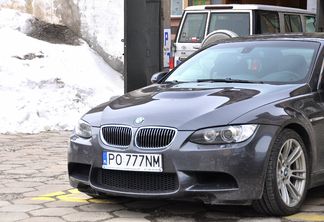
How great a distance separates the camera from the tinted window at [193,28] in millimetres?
13898

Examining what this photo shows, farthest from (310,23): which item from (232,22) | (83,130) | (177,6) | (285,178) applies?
(83,130)

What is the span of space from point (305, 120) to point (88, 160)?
1.88m

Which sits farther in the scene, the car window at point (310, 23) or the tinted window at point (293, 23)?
the car window at point (310, 23)

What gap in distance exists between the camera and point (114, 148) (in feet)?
17.3

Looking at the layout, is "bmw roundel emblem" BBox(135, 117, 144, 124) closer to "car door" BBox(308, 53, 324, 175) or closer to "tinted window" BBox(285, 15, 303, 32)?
"car door" BBox(308, 53, 324, 175)

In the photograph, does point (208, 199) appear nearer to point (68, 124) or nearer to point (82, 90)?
point (68, 124)

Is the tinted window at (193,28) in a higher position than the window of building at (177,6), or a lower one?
lower

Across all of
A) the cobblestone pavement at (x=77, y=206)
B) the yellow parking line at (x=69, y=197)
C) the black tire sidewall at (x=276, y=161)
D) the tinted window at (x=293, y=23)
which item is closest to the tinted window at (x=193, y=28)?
the tinted window at (x=293, y=23)

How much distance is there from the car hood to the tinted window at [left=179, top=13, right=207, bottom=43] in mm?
8007

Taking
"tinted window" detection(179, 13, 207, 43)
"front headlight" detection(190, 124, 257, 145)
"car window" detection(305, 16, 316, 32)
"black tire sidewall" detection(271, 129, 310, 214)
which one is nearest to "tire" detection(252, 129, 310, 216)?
"black tire sidewall" detection(271, 129, 310, 214)

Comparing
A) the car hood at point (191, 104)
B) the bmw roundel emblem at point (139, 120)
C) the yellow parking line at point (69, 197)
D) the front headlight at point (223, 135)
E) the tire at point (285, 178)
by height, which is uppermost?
→ the car hood at point (191, 104)

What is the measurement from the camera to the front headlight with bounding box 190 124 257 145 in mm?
4988

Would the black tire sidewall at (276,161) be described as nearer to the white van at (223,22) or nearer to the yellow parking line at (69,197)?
the yellow parking line at (69,197)

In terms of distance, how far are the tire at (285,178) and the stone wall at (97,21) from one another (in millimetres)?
9736
